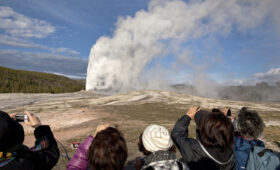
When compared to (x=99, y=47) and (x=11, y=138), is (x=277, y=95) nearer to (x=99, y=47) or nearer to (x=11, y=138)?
(x=99, y=47)

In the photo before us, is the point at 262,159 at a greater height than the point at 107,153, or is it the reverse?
the point at 107,153

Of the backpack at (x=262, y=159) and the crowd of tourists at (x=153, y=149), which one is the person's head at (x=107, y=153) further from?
the backpack at (x=262, y=159)

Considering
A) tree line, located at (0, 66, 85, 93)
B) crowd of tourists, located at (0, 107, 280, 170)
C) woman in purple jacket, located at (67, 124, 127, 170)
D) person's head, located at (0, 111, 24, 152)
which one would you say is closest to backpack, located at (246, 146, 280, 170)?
crowd of tourists, located at (0, 107, 280, 170)

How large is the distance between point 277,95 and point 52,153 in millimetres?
88559

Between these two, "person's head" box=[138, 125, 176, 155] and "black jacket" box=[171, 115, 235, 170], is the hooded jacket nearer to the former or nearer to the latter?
"person's head" box=[138, 125, 176, 155]

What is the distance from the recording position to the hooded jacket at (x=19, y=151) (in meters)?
1.67

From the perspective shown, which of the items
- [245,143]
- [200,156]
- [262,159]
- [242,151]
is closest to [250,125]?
[245,143]

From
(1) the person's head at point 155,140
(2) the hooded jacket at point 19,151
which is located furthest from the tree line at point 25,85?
(1) the person's head at point 155,140

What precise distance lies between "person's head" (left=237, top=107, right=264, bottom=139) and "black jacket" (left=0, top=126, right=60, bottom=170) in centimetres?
279

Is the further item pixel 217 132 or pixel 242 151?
pixel 242 151

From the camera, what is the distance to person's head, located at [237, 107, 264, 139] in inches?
120

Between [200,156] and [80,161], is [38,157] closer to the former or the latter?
[80,161]

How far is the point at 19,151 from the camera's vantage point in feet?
6.03

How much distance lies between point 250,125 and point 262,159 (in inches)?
25.2
